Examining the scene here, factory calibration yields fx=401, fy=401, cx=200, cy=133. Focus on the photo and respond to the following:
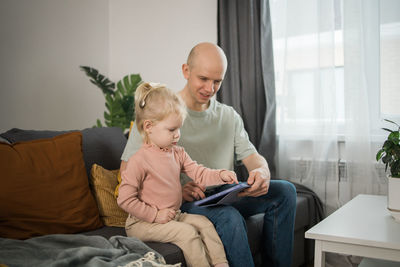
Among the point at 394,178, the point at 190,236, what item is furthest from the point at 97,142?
the point at 394,178

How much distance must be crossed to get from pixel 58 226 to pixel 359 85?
1.97 metres

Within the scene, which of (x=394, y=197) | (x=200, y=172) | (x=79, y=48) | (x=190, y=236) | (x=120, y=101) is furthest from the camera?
(x=79, y=48)

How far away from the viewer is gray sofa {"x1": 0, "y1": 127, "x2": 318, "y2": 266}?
5.41 ft

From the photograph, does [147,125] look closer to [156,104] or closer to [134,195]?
[156,104]

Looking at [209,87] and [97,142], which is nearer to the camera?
[209,87]

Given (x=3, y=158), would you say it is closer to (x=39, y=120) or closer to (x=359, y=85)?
(x=39, y=120)

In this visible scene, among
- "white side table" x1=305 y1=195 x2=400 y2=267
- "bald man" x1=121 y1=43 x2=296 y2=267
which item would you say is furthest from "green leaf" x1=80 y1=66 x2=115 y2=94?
"white side table" x1=305 y1=195 x2=400 y2=267

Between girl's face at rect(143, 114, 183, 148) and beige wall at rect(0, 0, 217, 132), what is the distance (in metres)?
1.83

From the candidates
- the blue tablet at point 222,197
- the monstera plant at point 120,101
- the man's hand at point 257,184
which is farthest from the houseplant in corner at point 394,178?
the monstera plant at point 120,101

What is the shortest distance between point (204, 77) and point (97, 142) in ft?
2.18

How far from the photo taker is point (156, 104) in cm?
152

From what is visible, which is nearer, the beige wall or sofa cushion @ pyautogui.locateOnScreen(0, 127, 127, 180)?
sofa cushion @ pyautogui.locateOnScreen(0, 127, 127, 180)

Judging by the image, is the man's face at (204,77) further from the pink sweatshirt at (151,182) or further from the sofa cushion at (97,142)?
the sofa cushion at (97,142)

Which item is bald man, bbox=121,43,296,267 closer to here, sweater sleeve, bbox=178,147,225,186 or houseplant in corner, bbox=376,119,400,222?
sweater sleeve, bbox=178,147,225,186
